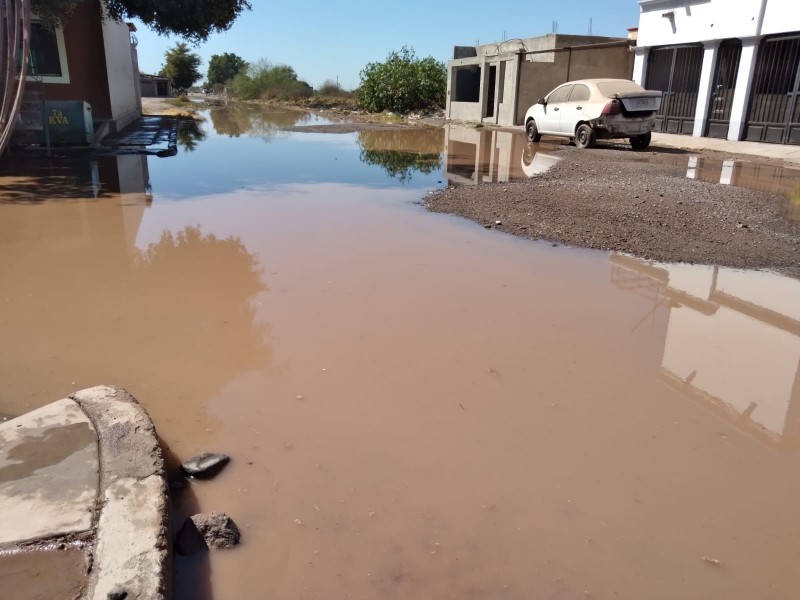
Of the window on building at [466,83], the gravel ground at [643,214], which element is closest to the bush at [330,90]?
the window on building at [466,83]

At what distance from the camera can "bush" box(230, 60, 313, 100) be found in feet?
190

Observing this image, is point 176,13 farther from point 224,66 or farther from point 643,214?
point 224,66

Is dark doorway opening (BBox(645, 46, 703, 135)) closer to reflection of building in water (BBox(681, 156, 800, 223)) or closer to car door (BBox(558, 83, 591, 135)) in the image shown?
car door (BBox(558, 83, 591, 135))

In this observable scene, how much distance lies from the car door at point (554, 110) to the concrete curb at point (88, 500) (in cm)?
1492

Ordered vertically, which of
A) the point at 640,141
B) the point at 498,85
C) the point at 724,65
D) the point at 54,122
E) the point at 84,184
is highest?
the point at 724,65

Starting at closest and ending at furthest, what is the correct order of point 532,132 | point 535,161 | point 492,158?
1. point 535,161
2. point 492,158
3. point 532,132

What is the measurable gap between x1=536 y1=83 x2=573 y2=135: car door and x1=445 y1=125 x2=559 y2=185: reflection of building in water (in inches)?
22.8

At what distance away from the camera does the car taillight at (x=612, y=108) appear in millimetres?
14008

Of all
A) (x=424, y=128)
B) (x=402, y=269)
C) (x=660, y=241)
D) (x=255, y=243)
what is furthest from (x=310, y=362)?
(x=424, y=128)

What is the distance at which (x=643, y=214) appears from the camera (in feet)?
25.8

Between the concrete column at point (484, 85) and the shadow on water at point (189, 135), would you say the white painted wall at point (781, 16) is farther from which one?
the shadow on water at point (189, 135)

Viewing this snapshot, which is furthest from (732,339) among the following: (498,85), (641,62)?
(498,85)

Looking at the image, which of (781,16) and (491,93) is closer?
(781,16)

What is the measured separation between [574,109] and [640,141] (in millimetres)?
1794
